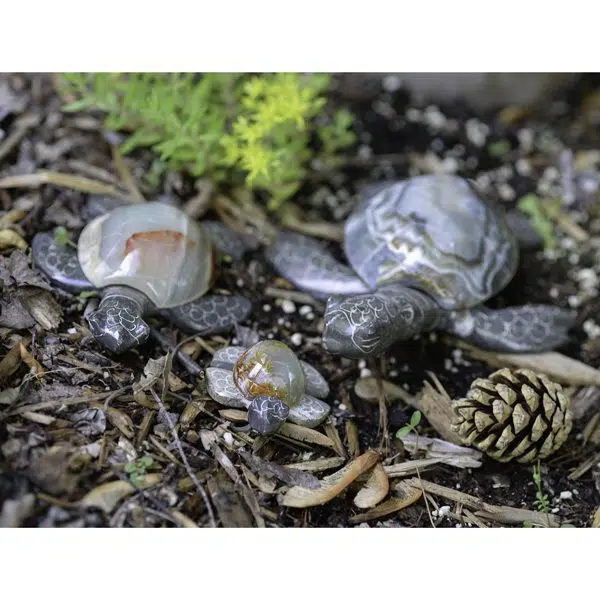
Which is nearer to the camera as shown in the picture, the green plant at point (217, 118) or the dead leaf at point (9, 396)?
the dead leaf at point (9, 396)

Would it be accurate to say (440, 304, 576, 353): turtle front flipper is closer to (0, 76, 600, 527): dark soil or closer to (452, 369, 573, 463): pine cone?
(0, 76, 600, 527): dark soil

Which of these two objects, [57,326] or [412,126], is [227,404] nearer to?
[57,326]

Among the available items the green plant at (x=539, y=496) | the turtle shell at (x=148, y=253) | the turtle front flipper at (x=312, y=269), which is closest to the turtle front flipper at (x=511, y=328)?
the turtle front flipper at (x=312, y=269)

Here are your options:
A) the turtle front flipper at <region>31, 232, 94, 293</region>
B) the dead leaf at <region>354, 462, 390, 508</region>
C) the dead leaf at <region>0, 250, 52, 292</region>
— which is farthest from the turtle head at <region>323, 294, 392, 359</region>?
the dead leaf at <region>0, 250, 52, 292</region>

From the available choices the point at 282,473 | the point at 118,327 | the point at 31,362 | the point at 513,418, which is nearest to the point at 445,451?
the point at 513,418

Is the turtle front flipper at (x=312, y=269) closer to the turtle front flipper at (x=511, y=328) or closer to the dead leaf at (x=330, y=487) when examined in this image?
the turtle front flipper at (x=511, y=328)
